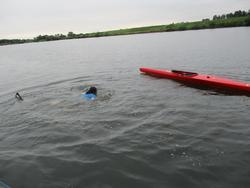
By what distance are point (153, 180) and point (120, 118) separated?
433 cm

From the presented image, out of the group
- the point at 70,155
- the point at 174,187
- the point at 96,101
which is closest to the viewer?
the point at 174,187

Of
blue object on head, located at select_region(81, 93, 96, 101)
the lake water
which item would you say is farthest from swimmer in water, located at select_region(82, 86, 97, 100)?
the lake water

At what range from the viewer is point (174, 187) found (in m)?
5.64

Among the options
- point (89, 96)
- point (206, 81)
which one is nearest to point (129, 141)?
point (89, 96)

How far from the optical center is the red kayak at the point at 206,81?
12.2 m

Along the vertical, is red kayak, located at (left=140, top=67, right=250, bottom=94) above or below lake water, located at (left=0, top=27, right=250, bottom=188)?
above

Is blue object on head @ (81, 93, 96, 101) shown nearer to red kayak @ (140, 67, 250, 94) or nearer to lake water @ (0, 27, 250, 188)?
lake water @ (0, 27, 250, 188)

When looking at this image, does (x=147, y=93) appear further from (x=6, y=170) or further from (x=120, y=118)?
(x=6, y=170)

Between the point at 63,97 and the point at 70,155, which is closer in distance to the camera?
the point at 70,155

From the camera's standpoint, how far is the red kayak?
1225 centimetres

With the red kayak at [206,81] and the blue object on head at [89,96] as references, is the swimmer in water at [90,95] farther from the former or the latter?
the red kayak at [206,81]

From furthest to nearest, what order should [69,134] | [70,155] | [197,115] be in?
1. [197,115]
2. [69,134]
3. [70,155]

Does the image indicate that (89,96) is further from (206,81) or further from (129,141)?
(206,81)

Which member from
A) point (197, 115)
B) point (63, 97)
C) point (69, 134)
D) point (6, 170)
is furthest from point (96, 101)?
point (6, 170)
